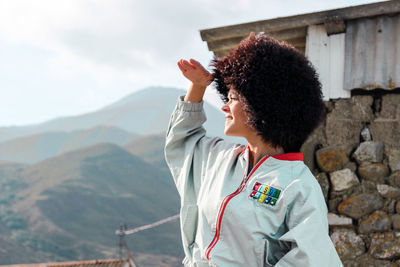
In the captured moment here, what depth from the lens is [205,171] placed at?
1.51 metres

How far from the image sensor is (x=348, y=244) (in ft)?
8.30

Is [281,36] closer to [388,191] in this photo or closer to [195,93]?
[388,191]

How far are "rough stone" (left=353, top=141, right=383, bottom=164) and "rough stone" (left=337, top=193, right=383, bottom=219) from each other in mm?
226

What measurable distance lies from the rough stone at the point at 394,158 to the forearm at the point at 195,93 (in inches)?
62.5

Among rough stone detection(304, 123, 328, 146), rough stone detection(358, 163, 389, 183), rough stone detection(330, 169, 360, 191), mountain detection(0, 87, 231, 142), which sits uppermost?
mountain detection(0, 87, 231, 142)

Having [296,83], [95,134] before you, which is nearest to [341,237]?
[296,83]

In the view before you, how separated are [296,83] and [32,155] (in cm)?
11692

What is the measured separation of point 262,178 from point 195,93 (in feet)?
1.45

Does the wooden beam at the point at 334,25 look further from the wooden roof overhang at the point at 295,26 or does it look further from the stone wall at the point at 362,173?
the stone wall at the point at 362,173

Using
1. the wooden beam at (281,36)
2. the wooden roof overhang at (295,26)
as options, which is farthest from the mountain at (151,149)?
the wooden roof overhang at (295,26)

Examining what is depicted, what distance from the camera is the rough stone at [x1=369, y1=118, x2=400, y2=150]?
2.55 metres

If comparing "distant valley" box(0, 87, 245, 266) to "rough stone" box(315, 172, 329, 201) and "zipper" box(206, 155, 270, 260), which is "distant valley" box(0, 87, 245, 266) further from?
"zipper" box(206, 155, 270, 260)

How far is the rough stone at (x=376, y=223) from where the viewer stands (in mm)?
2510

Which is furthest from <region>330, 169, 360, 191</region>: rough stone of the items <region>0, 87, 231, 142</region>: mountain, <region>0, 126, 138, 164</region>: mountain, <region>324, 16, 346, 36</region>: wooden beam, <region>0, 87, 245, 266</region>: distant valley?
<region>0, 87, 231, 142</region>: mountain
